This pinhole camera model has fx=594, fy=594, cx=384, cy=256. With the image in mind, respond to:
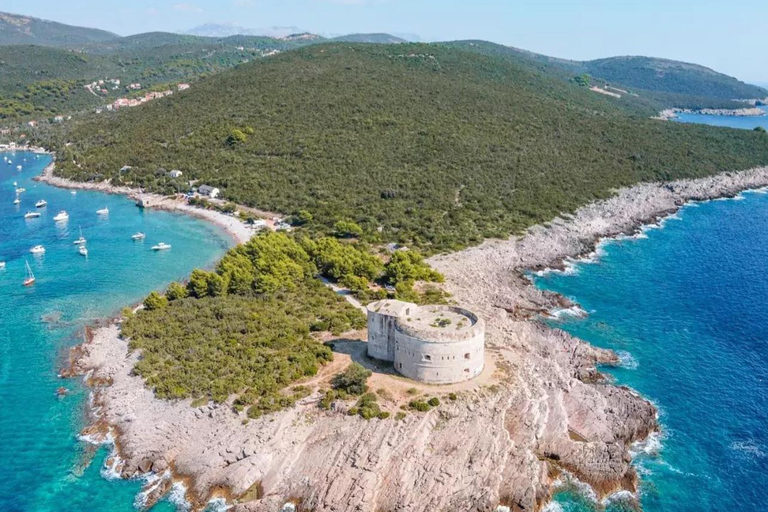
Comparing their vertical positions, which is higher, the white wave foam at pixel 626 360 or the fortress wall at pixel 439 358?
the fortress wall at pixel 439 358

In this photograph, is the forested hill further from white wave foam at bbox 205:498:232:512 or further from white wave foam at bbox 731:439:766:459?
white wave foam at bbox 205:498:232:512

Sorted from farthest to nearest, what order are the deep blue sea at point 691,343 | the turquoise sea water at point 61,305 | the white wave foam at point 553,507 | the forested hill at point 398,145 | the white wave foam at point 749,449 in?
the forested hill at point 398,145 < the white wave foam at point 749,449 < the deep blue sea at point 691,343 < the turquoise sea water at point 61,305 < the white wave foam at point 553,507

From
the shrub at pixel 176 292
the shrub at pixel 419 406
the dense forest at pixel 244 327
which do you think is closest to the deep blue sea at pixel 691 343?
the shrub at pixel 419 406

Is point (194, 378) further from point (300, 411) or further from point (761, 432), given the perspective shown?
point (761, 432)

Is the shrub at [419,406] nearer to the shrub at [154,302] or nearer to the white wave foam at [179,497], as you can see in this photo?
the white wave foam at [179,497]

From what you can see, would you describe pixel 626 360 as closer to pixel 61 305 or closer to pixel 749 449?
pixel 749 449

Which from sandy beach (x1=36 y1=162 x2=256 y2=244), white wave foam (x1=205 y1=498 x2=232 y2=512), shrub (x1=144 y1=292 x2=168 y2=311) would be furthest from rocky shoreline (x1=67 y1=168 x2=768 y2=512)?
sandy beach (x1=36 y1=162 x2=256 y2=244)
